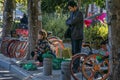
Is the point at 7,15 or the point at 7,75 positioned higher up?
the point at 7,15

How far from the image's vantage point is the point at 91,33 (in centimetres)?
2112

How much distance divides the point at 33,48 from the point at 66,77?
15.0 ft

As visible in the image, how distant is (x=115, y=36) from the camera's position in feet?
26.1

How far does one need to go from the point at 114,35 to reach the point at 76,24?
4.02m

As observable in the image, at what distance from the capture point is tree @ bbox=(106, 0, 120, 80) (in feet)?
25.9

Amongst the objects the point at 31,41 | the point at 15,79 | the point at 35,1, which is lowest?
the point at 15,79

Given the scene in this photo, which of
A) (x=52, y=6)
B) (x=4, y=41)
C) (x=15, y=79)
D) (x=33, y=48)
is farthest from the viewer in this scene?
(x=52, y=6)

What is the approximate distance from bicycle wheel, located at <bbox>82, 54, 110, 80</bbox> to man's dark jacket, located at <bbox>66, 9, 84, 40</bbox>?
1357mm

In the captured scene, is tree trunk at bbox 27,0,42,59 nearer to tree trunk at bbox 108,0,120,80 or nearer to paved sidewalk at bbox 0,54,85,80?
paved sidewalk at bbox 0,54,85,80

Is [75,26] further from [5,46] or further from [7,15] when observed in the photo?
[7,15]

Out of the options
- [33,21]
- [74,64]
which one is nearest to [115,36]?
[74,64]

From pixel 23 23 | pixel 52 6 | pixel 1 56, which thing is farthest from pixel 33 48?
pixel 52 6

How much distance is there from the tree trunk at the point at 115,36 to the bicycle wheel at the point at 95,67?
2.35m

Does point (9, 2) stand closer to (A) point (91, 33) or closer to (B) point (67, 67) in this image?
(A) point (91, 33)
